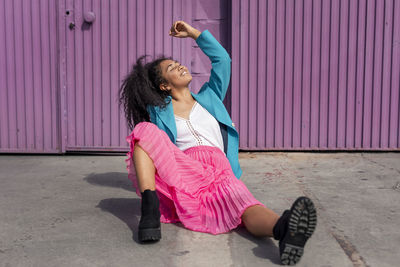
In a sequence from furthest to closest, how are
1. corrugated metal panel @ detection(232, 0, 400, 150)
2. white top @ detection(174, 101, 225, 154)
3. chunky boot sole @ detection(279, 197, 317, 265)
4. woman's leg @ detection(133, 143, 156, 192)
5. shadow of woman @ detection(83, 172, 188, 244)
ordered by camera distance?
corrugated metal panel @ detection(232, 0, 400, 150) → white top @ detection(174, 101, 225, 154) → shadow of woman @ detection(83, 172, 188, 244) → woman's leg @ detection(133, 143, 156, 192) → chunky boot sole @ detection(279, 197, 317, 265)

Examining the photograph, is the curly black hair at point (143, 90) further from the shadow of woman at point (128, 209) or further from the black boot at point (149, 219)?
the black boot at point (149, 219)

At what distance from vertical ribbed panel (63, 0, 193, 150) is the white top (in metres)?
1.95

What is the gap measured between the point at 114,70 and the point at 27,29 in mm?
951

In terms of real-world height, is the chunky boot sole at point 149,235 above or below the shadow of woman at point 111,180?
above

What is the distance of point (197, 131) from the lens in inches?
92.8

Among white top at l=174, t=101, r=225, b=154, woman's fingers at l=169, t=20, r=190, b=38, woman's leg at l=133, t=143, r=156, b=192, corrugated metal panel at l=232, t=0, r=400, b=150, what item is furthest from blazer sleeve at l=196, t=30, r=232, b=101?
corrugated metal panel at l=232, t=0, r=400, b=150

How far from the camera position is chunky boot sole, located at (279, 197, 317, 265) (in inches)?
61.0

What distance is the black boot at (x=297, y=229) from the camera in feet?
5.08

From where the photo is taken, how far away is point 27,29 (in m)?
4.27

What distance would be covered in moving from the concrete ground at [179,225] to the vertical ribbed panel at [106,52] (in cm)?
57

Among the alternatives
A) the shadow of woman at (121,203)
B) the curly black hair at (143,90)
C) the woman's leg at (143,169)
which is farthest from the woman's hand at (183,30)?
the shadow of woman at (121,203)

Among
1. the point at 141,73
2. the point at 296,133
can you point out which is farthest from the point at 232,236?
the point at 296,133

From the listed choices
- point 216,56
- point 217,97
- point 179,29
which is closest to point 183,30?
point 179,29

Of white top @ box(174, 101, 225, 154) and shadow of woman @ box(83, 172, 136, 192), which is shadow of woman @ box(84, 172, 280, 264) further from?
white top @ box(174, 101, 225, 154)
